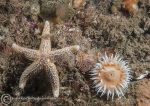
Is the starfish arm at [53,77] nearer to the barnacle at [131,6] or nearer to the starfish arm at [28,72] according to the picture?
the starfish arm at [28,72]

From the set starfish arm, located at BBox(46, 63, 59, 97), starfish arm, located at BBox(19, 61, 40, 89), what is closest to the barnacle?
starfish arm, located at BBox(46, 63, 59, 97)

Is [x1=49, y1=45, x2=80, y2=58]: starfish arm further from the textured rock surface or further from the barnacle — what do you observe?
the barnacle

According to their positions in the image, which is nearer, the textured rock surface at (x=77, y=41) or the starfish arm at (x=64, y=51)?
the starfish arm at (x=64, y=51)

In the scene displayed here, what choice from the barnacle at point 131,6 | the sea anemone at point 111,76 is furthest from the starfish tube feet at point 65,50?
the barnacle at point 131,6

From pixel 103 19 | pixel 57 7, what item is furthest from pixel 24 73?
pixel 103 19

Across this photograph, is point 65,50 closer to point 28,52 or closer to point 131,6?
point 28,52

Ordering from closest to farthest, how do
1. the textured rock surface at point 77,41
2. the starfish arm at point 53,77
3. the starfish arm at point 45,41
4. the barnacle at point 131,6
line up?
the starfish arm at point 53,77, the starfish arm at point 45,41, the textured rock surface at point 77,41, the barnacle at point 131,6
